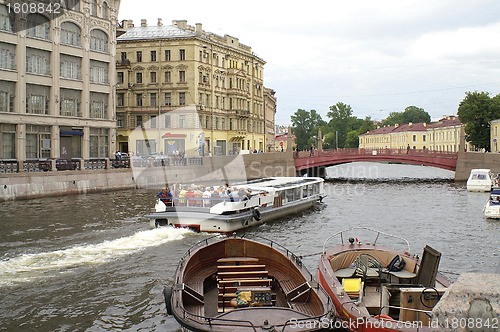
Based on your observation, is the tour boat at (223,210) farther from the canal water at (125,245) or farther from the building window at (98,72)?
the building window at (98,72)

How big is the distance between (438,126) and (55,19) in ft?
301

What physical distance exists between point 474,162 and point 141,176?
33516mm

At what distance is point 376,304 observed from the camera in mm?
11500

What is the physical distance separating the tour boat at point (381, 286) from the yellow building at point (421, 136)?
91819 millimetres

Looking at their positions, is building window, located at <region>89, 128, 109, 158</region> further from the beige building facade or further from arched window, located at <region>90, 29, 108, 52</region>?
arched window, located at <region>90, 29, 108, 52</region>

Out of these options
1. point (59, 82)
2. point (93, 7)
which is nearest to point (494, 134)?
point (93, 7)

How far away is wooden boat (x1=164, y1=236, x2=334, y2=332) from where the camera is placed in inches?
375

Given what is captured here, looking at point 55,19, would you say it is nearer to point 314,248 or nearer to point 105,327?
point 314,248

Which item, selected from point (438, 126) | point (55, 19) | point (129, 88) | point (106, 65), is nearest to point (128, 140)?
point (129, 88)

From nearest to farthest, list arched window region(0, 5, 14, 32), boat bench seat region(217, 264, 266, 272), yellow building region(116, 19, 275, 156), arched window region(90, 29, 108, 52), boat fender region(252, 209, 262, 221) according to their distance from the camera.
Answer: boat bench seat region(217, 264, 266, 272), boat fender region(252, 209, 262, 221), arched window region(0, 5, 14, 32), arched window region(90, 29, 108, 52), yellow building region(116, 19, 275, 156)

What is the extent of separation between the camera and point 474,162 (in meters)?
57.8

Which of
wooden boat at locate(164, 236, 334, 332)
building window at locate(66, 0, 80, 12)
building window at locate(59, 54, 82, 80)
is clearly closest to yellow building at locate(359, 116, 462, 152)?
building window at locate(59, 54, 82, 80)

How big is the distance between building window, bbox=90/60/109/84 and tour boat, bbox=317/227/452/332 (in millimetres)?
39996

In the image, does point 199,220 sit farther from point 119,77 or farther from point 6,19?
point 119,77
